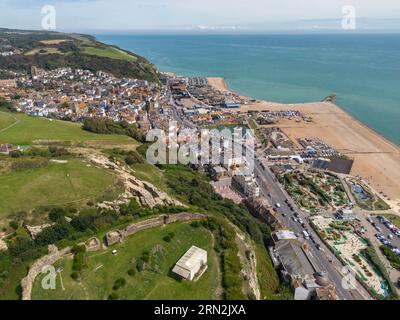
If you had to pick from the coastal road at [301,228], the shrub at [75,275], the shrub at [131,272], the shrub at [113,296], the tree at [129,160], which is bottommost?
the coastal road at [301,228]

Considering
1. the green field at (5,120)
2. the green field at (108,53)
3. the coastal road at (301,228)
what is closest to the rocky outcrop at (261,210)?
the coastal road at (301,228)

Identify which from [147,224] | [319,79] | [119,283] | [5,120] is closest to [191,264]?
[119,283]

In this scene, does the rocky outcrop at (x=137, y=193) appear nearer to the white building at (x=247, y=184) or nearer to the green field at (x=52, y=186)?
the green field at (x=52, y=186)

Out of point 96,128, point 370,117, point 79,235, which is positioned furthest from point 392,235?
point 370,117

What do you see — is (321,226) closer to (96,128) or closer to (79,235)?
(79,235)

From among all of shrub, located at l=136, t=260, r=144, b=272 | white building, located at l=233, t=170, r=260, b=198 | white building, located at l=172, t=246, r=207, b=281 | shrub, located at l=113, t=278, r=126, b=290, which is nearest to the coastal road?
white building, located at l=233, t=170, r=260, b=198

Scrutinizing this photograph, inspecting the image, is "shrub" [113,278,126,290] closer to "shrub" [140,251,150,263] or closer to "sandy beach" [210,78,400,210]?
"shrub" [140,251,150,263]
